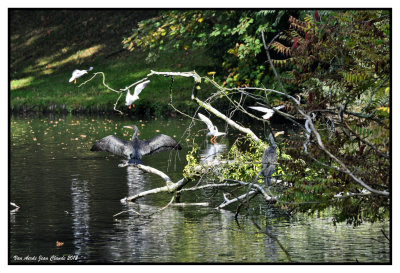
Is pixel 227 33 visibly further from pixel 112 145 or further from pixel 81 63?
pixel 81 63

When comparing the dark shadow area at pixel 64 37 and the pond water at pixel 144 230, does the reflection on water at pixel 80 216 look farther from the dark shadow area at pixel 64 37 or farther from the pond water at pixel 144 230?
the dark shadow area at pixel 64 37

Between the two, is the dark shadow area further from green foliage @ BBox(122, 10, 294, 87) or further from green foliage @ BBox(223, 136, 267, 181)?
green foliage @ BBox(223, 136, 267, 181)

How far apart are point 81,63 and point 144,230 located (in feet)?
118

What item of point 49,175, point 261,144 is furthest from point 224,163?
point 49,175

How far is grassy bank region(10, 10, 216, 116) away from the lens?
1513 inches

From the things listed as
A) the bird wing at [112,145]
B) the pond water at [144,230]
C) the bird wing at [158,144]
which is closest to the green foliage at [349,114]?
the pond water at [144,230]

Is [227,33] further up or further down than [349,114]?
further up

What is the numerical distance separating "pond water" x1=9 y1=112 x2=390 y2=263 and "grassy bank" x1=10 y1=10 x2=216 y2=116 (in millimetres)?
16373

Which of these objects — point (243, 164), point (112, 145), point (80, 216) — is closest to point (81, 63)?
point (112, 145)

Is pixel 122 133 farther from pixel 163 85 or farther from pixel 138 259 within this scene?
pixel 138 259

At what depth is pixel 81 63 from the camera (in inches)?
1859

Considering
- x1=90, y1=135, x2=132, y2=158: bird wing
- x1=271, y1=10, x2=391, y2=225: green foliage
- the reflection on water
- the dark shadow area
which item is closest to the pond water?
the reflection on water

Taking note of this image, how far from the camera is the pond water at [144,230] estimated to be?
34.8 feet

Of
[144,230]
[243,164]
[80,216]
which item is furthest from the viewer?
[243,164]
